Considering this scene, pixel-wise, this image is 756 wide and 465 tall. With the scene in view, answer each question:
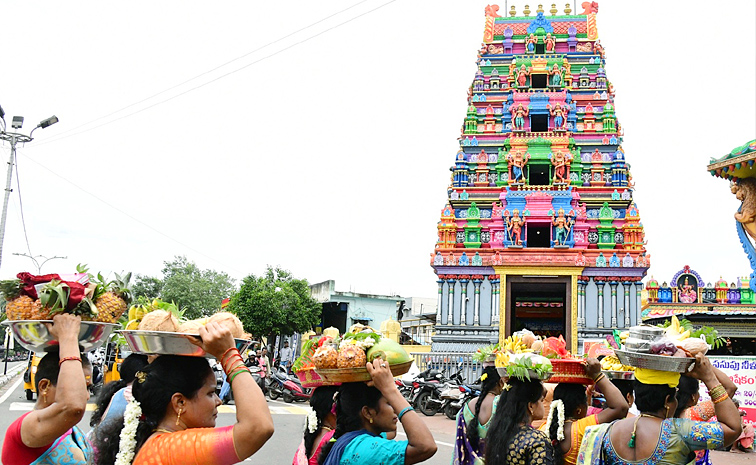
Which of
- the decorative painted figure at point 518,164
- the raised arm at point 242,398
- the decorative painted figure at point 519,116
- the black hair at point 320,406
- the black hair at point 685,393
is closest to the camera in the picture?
the raised arm at point 242,398

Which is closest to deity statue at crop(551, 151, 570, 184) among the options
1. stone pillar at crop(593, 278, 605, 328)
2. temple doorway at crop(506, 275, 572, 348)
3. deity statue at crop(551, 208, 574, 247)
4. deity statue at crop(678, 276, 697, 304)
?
deity statue at crop(551, 208, 574, 247)

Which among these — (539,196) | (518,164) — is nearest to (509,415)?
(539,196)

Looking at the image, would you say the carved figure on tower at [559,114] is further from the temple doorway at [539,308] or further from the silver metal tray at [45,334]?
the silver metal tray at [45,334]

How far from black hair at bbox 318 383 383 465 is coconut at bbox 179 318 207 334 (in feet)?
3.12

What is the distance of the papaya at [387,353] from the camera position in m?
3.33

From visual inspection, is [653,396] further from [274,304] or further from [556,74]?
→ [274,304]

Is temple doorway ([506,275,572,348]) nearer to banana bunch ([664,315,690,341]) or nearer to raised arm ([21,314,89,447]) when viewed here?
banana bunch ([664,315,690,341])

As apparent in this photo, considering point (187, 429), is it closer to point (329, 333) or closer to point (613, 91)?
point (329, 333)

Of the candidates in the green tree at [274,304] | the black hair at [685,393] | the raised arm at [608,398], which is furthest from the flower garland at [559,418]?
the green tree at [274,304]

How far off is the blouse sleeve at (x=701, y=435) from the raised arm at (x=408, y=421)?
129 centimetres

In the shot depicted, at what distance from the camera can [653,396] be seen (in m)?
3.54

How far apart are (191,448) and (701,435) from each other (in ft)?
8.01

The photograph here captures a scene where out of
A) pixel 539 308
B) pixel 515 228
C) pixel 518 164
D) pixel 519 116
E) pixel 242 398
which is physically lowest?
pixel 242 398

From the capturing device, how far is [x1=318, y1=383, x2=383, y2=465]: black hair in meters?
3.33
